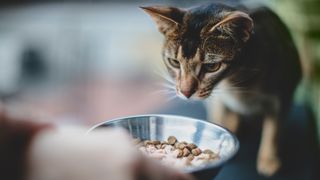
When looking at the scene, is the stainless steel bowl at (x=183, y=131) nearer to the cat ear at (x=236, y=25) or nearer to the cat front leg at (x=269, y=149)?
the cat front leg at (x=269, y=149)

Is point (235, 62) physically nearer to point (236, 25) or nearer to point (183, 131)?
point (236, 25)

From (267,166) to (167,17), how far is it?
0.37m

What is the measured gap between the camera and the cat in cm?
100

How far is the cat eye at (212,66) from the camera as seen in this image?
1.00 meters

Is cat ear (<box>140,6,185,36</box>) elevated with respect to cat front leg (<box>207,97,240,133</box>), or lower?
elevated

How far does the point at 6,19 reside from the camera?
1.06 m

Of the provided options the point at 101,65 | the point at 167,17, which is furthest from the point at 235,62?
the point at 101,65

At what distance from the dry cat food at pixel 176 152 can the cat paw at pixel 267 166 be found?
0.11 meters

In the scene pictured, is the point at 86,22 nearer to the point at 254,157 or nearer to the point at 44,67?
the point at 44,67

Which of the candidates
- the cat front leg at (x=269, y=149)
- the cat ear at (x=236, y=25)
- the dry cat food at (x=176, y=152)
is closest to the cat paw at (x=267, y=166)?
the cat front leg at (x=269, y=149)

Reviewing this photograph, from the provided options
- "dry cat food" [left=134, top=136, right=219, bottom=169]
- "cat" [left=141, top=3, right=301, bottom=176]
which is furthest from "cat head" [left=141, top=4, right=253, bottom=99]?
"dry cat food" [left=134, top=136, right=219, bottom=169]

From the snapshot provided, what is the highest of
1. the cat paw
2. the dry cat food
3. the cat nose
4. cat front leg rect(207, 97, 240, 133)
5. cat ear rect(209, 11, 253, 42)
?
cat ear rect(209, 11, 253, 42)

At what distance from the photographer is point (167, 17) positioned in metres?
1.02

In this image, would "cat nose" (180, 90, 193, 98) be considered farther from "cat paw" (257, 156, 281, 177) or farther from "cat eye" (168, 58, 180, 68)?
"cat paw" (257, 156, 281, 177)
